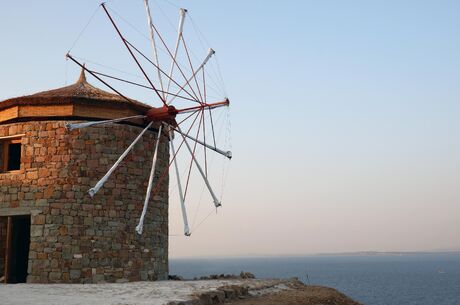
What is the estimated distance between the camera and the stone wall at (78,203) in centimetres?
1675

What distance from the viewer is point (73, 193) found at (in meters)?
17.1

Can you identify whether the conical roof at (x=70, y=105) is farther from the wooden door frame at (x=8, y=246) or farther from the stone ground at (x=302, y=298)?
the stone ground at (x=302, y=298)

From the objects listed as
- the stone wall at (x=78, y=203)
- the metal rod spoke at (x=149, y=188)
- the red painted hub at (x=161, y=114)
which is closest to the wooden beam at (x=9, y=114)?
the stone wall at (x=78, y=203)

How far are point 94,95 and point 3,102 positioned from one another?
3.15 m

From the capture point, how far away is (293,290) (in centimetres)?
1590

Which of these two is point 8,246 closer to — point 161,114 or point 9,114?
point 9,114

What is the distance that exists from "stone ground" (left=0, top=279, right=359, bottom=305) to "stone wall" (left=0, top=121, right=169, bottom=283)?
5.85ft

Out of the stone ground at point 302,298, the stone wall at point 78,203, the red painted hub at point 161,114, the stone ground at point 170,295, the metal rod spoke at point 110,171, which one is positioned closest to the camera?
the stone ground at point 170,295

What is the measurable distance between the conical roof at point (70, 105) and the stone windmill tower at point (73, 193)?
3cm

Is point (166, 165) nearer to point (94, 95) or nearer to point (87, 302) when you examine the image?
point (94, 95)

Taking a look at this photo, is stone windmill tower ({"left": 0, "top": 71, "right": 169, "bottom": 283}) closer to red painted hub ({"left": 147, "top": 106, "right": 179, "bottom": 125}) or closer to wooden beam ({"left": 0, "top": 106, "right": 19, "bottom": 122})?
wooden beam ({"left": 0, "top": 106, "right": 19, "bottom": 122})

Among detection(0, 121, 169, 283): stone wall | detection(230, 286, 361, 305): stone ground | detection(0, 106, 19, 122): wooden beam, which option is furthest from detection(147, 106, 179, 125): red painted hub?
detection(230, 286, 361, 305): stone ground

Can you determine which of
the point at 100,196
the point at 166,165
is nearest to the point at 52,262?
the point at 100,196

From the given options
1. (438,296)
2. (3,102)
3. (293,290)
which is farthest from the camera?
(438,296)
